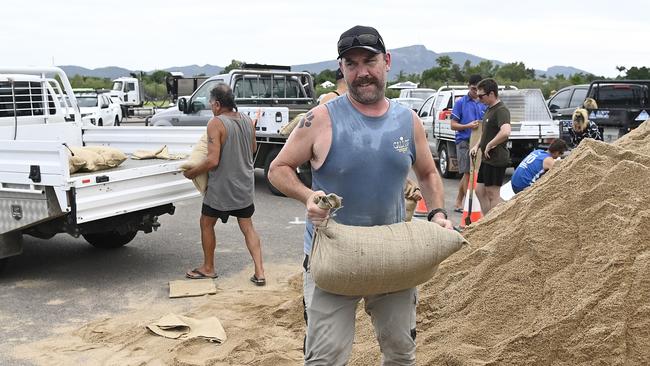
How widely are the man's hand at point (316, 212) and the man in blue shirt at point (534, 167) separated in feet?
15.5

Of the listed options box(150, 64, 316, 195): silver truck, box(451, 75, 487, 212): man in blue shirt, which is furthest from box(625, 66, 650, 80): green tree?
box(451, 75, 487, 212): man in blue shirt

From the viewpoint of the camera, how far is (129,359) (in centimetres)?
471

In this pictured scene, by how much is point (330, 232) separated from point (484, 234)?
2670 millimetres

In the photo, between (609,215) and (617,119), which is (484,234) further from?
(617,119)

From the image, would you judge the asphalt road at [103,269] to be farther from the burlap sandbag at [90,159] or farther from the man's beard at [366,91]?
the man's beard at [366,91]

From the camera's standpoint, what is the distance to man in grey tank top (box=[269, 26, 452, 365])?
10.1 ft

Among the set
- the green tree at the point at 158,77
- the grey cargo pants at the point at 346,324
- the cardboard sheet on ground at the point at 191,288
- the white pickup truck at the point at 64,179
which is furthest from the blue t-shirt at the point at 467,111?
the green tree at the point at 158,77

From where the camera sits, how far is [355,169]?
10.1 ft

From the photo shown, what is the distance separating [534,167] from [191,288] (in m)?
3.64

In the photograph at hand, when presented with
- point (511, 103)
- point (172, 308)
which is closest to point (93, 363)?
point (172, 308)

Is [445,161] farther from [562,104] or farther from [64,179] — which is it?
[64,179]

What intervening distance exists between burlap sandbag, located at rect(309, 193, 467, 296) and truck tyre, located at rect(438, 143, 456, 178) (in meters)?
10.9

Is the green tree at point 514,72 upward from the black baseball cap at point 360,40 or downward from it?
upward

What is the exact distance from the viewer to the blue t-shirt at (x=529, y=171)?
7.25 meters
